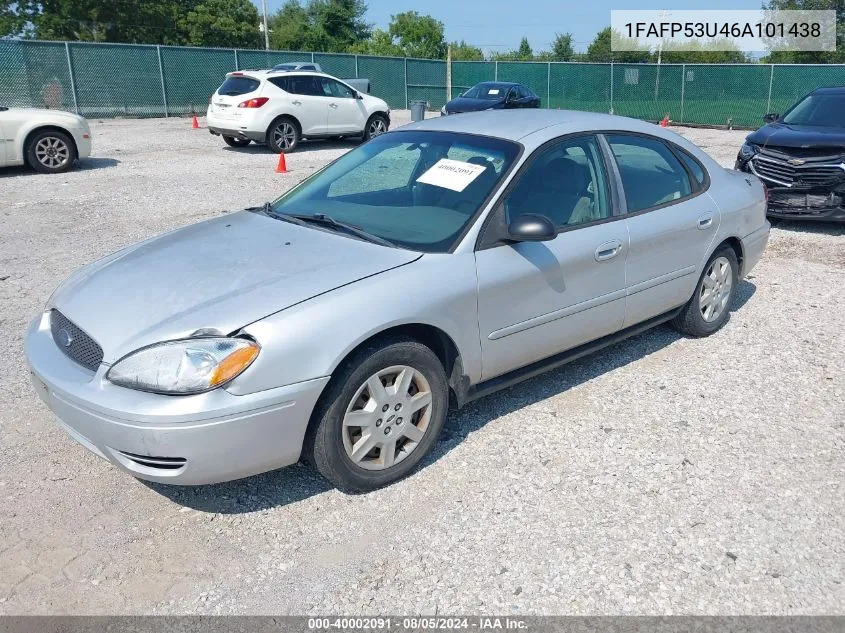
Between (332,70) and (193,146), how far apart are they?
43.0ft

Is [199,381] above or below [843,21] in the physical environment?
below

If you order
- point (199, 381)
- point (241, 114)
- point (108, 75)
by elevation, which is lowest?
point (199, 381)

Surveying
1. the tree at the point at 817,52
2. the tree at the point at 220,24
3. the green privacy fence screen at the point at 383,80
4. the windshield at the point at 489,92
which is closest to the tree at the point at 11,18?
the tree at the point at 220,24

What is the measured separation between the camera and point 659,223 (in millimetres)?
4523

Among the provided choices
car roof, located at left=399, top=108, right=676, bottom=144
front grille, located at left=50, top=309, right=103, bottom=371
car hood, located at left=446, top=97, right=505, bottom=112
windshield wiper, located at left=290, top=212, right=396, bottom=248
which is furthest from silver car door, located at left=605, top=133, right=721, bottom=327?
car hood, located at left=446, top=97, right=505, bottom=112

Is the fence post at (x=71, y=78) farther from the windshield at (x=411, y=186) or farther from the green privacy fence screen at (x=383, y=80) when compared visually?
the windshield at (x=411, y=186)

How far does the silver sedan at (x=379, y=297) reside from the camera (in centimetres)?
291

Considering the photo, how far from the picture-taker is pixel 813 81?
77.4ft

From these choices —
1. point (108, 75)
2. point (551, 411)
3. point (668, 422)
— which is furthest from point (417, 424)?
point (108, 75)

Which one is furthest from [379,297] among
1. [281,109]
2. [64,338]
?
[281,109]

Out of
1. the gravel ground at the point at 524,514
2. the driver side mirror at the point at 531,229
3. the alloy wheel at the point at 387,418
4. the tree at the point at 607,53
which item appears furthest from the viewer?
the tree at the point at 607,53

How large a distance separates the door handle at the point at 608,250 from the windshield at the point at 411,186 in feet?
2.42

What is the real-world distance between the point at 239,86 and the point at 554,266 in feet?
43.2

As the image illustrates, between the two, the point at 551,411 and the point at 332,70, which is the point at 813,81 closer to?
the point at 332,70
